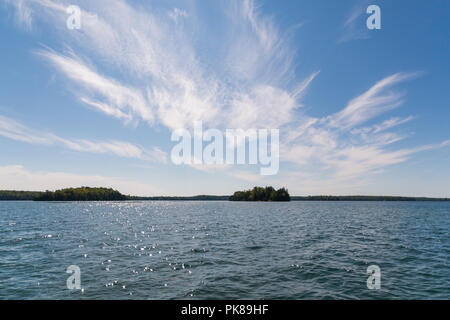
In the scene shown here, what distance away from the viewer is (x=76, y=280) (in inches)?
608

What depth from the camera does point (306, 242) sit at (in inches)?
1135

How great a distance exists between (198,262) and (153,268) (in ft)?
12.8

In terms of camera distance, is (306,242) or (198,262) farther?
(306,242)

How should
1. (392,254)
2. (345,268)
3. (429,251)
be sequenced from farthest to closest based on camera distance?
(429,251)
(392,254)
(345,268)
